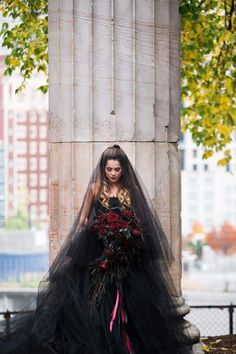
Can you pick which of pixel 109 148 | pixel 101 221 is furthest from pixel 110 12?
pixel 101 221

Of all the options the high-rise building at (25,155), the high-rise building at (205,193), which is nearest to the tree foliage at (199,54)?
the high-rise building at (25,155)

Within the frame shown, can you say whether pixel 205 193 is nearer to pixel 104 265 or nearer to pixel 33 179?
pixel 33 179

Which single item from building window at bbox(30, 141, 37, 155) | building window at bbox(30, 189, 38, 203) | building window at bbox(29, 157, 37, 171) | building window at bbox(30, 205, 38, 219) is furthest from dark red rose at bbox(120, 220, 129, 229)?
building window at bbox(30, 205, 38, 219)

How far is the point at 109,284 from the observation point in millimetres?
7516

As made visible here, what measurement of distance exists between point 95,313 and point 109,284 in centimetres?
26

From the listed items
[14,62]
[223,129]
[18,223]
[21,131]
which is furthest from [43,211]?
[14,62]

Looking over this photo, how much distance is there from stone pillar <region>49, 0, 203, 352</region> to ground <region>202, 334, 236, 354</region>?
140 cm

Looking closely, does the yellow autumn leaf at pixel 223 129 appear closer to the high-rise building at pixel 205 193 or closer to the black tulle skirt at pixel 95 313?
the black tulle skirt at pixel 95 313

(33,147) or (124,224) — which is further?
(33,147)

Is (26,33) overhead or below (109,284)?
overhead

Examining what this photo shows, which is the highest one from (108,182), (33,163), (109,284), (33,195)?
(108,182)

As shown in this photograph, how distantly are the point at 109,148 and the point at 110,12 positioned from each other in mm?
1278

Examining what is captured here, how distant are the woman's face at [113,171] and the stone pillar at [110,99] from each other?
0.46m

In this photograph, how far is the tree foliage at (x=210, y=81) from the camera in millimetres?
13430
